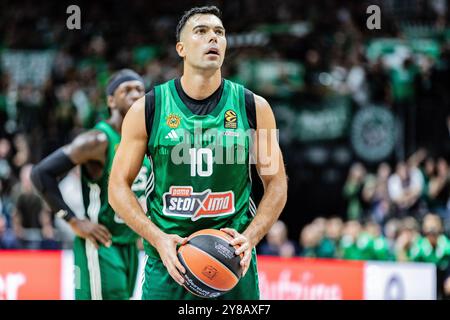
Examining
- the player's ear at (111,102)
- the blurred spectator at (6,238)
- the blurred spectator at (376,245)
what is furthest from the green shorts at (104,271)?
the blurred spectator at (6,238)

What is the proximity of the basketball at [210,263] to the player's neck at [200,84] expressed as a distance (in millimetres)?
871

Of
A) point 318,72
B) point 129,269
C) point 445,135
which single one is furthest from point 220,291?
point 318,72

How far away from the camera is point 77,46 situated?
19312 mm

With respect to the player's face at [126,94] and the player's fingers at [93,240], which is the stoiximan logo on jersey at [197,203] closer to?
the player's fingers at [93,240]

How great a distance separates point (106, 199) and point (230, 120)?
221 cm

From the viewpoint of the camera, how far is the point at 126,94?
6945 millimetres

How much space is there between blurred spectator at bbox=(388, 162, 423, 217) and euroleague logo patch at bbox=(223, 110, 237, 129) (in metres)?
8.25

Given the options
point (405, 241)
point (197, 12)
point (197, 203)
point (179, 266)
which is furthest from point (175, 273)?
point (405, 241)

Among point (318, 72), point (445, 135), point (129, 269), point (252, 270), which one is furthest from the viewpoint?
point (318, 72)

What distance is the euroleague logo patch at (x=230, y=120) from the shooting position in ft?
15.9

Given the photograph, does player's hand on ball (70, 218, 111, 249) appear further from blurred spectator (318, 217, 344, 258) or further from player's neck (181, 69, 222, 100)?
blurred spectator (318, 217, 344, 258)
